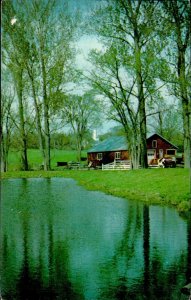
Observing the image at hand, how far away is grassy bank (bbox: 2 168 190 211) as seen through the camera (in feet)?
6.46

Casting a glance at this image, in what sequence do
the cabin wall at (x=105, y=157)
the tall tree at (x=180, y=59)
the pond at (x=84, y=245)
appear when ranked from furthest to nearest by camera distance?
1. the cabin wall at (x=105, y=157)
2. the tall tree at (x=180, y=59)
3. the pond at (x=84, y=245)

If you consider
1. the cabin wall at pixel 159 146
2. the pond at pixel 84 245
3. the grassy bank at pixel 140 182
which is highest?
the cabin wall at pixel 159 146

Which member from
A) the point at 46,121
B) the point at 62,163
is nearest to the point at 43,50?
the point at 46,121

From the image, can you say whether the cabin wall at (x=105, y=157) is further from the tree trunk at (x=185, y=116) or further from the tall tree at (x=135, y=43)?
the tree trunk at (x=185, y=116)

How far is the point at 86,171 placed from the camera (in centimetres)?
211

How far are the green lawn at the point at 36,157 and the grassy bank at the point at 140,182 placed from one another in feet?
0.13

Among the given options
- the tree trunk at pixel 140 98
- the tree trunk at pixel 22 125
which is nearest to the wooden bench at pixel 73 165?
the tree trunk at pixel 22 125

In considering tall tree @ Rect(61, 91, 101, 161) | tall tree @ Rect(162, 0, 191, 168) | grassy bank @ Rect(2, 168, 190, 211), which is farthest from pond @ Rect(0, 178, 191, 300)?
tall tree @ Rect(162, 0, 191, 168)

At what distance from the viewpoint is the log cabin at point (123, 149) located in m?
2.01

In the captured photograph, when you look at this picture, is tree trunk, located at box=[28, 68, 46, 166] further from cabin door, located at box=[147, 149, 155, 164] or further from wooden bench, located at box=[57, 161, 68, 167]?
cabin door, located at box=[147, 149, 155, 164]

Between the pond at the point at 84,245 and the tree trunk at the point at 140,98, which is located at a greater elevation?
the tree trunk at the point at 140,98

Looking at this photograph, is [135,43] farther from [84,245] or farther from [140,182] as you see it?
[84,245]

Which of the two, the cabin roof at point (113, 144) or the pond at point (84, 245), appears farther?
the cabin roof at point (113, 144)

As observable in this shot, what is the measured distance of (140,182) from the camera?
2.06 m
